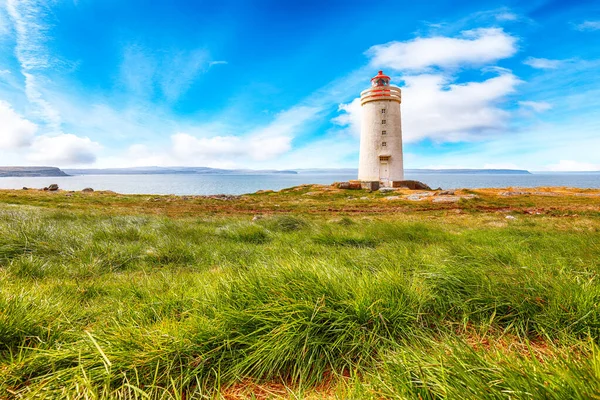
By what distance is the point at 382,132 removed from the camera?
37.8m

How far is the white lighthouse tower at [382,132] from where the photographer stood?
123 feet

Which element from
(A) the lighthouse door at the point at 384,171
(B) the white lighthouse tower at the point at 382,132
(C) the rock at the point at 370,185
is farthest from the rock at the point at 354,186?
(A) the lighthouse door at the point at 384,171

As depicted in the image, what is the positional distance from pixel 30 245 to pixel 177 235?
9.55 ft

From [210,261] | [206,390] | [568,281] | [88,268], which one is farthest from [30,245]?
[568,281]

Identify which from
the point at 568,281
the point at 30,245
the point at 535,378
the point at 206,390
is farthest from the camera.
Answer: the point at 30,245

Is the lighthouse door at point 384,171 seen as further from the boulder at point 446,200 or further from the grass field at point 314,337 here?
the grass field at point 314,337

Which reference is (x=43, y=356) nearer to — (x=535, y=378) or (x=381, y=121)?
(x=535, y=378)

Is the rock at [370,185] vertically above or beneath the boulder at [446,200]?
above

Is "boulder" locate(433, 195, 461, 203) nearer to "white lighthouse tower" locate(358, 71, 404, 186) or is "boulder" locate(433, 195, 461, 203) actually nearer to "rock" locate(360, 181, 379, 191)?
"rock" locate(360, 181, 379, 191)

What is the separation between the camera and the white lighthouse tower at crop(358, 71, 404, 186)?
37.6 meters

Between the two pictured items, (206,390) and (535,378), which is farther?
(206,390)

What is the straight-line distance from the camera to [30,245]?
17.9ft

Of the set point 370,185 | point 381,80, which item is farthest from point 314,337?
point 381,80

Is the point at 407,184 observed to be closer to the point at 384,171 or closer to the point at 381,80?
the point at 384,171
